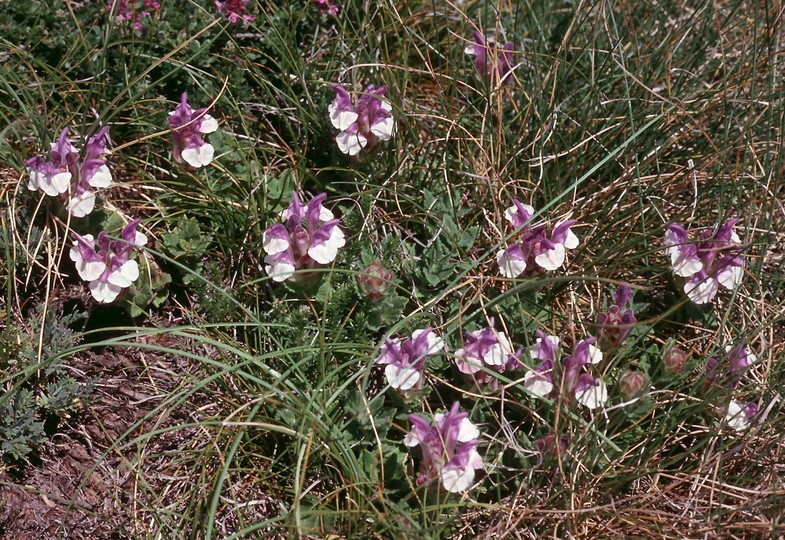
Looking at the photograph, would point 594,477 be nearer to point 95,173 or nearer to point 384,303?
point 384,303

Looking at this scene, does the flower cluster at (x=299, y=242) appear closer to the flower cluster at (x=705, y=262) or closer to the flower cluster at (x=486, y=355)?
the flower cluster at (x=486, y=355)

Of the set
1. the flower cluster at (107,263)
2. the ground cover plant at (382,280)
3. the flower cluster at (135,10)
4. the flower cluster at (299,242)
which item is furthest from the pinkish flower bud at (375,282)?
the flower cluster at (135,10)

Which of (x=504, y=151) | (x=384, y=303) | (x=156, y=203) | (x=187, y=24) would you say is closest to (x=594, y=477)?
(x=384, y=303)

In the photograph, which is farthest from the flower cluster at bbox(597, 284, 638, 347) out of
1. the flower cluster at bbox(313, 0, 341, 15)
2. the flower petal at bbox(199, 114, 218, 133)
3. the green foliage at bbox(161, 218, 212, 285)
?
the flower cluster at bbox(313, 0, 341, 15)

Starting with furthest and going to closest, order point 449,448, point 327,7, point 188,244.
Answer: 1. point 327,7
2. point 188,244
3. point 449,448

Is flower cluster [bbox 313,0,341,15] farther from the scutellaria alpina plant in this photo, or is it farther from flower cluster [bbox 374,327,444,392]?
the scutellaria alpina plant

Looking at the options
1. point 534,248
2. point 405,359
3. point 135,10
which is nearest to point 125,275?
point 405,359

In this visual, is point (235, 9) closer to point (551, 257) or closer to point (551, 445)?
point (551, 257)
